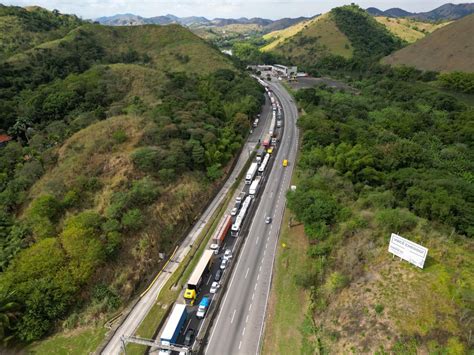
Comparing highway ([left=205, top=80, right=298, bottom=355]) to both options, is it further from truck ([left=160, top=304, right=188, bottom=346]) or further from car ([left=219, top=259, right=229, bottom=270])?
truck ([left=160, top=304, right=188, bottom=346])

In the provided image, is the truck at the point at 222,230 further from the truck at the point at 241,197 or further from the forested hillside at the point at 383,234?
the forested hillside at the point at 383,234


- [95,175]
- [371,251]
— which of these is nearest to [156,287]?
[95,175]

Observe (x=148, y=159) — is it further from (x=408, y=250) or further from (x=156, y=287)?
(x=408, y=250)

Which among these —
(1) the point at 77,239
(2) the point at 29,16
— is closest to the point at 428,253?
(1) the point at 77,239

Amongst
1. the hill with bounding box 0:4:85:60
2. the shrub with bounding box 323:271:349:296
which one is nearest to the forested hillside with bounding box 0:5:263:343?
the hill with bounding box 0:4:85:60

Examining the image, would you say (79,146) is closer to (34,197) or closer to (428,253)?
(34,197)
